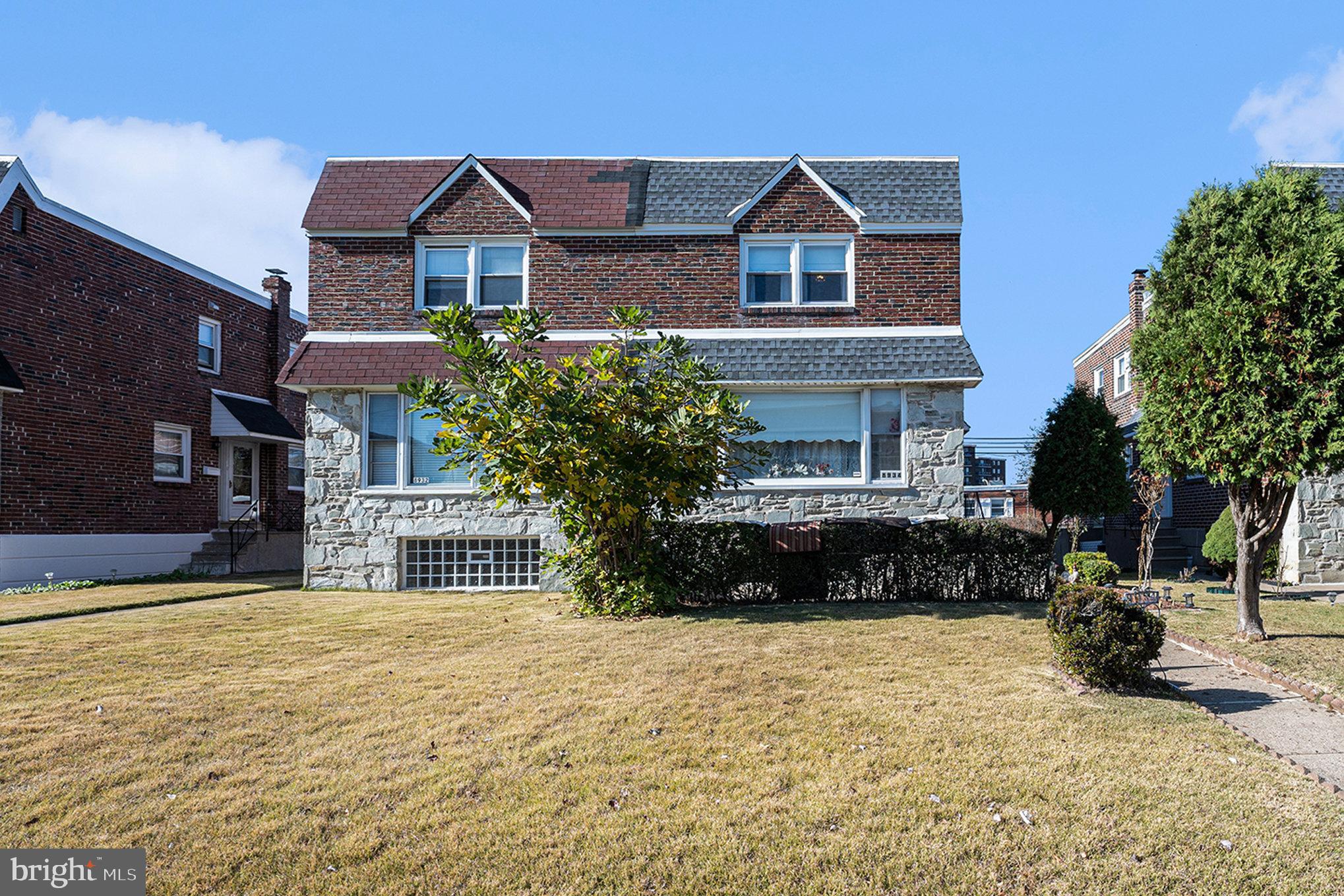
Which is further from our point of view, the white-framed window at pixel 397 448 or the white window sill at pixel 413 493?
the white-framed window at pixel 397 448

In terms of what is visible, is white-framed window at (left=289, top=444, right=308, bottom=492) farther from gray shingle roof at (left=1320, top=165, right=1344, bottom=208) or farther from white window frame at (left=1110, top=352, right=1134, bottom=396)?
gray shingle roof at (left=1320, top=165, right=1344, bottom=208)

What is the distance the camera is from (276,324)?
24.4m

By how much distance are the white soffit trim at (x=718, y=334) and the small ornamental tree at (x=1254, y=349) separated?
499cm

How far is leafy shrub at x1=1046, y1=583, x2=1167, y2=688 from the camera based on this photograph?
700cm

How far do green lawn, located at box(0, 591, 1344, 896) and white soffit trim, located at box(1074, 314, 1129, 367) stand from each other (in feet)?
69.4

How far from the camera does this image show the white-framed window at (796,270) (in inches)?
611

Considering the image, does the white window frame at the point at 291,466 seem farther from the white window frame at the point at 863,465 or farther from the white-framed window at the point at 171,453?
the white window frame at the point at 863,465

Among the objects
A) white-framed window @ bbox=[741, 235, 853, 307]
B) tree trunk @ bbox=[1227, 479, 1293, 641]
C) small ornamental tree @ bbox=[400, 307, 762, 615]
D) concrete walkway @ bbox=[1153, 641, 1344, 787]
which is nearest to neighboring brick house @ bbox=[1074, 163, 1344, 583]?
tree trunk @ bbox=[1227, 479, 1293, 641]

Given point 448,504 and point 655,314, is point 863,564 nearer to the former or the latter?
point 655,314

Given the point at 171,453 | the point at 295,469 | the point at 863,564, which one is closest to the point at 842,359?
the point at 863,564

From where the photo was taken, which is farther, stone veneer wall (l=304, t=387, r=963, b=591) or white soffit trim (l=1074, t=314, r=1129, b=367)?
white soffit trim (l=1074, t=314, r=1129, b=367)

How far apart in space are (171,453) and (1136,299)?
25.1 meters

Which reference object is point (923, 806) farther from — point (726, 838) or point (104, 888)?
point (104, 888)

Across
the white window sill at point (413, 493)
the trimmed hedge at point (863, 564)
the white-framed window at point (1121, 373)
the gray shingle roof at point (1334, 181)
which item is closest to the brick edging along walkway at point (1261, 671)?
the trimmed hedge at point (863, 564)
